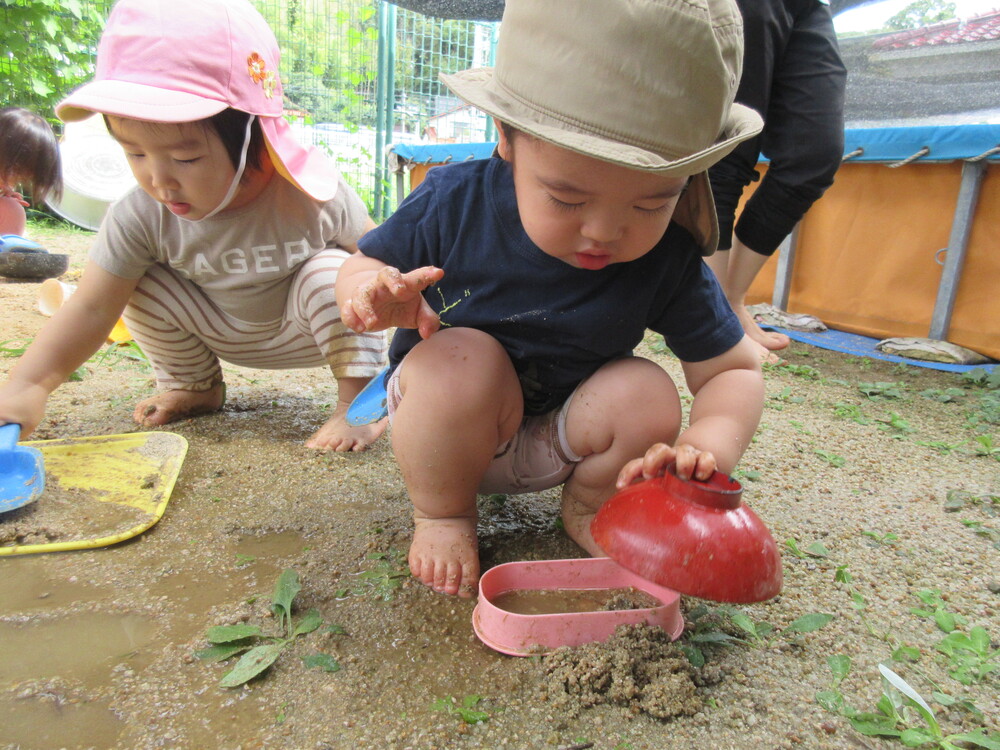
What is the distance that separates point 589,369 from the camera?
4.17ft

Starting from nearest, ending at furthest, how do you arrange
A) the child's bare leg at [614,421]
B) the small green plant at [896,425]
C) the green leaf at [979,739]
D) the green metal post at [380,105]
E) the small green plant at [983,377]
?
the green leaf at [979,739] < the child's bare leg at [614,421] < the small green plant at [896,425] < the small green plant at [983,377] < the green metal post at [380,105]

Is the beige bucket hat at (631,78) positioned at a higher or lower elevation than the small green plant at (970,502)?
higher

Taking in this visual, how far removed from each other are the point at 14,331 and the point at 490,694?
255cm

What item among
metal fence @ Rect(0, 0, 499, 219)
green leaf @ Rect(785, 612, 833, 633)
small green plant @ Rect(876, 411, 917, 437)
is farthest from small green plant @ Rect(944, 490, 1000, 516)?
metal fence @ Rect(0, 0, 499, 219)

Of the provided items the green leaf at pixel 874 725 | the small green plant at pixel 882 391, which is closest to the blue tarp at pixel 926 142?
the small green plant at pixel 882 391

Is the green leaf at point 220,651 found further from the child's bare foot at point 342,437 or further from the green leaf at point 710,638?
the child's bare foot at point 342,437

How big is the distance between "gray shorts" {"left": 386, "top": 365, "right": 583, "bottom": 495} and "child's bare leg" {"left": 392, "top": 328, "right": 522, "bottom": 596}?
121 mm

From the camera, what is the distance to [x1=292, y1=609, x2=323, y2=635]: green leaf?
1009 millimetres

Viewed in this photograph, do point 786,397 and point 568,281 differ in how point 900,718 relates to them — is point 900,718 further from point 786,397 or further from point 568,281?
point 786,397

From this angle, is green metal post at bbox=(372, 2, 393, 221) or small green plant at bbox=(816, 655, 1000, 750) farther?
green metal post at bbox=(372, 2, 393, 221)

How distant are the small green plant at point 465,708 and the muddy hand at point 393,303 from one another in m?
0.48

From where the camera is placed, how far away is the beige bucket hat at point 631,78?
33.3 inches

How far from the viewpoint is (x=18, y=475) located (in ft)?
4.33

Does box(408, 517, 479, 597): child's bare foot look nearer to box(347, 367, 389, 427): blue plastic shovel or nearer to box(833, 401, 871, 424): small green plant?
box(347, 367, 389, 427): blue plastic shovel
